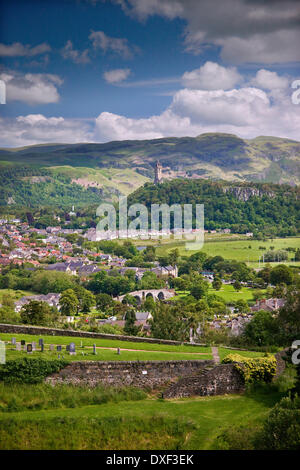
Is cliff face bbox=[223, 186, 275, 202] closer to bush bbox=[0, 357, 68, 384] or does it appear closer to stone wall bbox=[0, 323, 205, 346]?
stone wall bbox=[0, 323, 205, 346]

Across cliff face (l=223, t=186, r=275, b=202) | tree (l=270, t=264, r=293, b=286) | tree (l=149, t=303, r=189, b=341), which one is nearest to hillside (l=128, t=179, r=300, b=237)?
cliff face (l=223, t=186, r=275, b=202)

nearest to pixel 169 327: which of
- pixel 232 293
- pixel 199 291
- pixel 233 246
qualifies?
pixel 199 291

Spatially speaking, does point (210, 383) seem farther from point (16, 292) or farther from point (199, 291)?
point (16, 292)

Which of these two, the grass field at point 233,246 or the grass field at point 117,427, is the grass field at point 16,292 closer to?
the grass field at point 233,246

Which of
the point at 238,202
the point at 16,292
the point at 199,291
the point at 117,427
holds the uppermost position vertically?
the point at 238,202

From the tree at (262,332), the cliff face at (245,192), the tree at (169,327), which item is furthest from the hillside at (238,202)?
the tree at (262,332)
